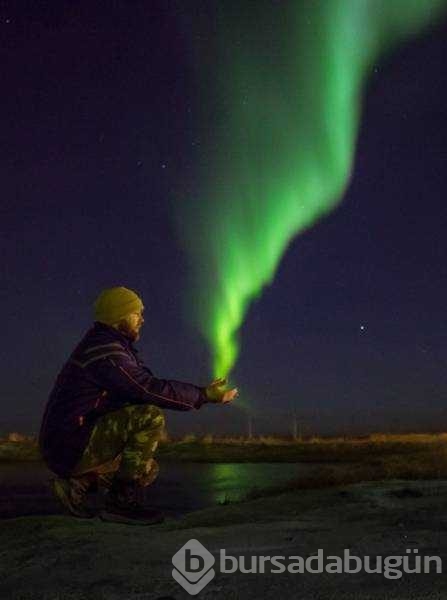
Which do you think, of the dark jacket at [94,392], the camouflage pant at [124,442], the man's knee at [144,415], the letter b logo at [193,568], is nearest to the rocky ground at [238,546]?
the letter b logo at [193,568]

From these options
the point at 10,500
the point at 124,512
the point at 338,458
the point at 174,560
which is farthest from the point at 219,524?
the point at 338,458

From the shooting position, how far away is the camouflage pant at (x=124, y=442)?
6.35m

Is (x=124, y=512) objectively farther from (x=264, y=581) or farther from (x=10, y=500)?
(x=10, y=500)

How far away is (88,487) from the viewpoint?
652 centimetres

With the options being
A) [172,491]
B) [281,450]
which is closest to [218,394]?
[172,491]

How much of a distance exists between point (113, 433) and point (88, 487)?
0.59 metres

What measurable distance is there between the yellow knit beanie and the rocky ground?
1783 millimetres

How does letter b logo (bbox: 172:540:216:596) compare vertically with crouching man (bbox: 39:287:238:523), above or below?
below

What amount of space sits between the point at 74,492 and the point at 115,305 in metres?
1.71

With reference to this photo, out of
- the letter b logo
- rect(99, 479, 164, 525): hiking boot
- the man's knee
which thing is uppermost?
the man's knee

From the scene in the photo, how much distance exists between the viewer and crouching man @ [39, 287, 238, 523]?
20.2 ft

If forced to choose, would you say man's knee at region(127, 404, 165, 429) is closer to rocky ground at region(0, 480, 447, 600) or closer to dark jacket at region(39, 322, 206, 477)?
dark jacket at region(39, 322, 206, 477)

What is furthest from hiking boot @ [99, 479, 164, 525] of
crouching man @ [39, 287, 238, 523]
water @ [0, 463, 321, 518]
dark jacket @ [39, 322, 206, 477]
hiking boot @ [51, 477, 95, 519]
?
water @ [0, 463, 321, 518]

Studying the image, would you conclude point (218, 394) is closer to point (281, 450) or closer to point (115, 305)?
point (115, 305)
